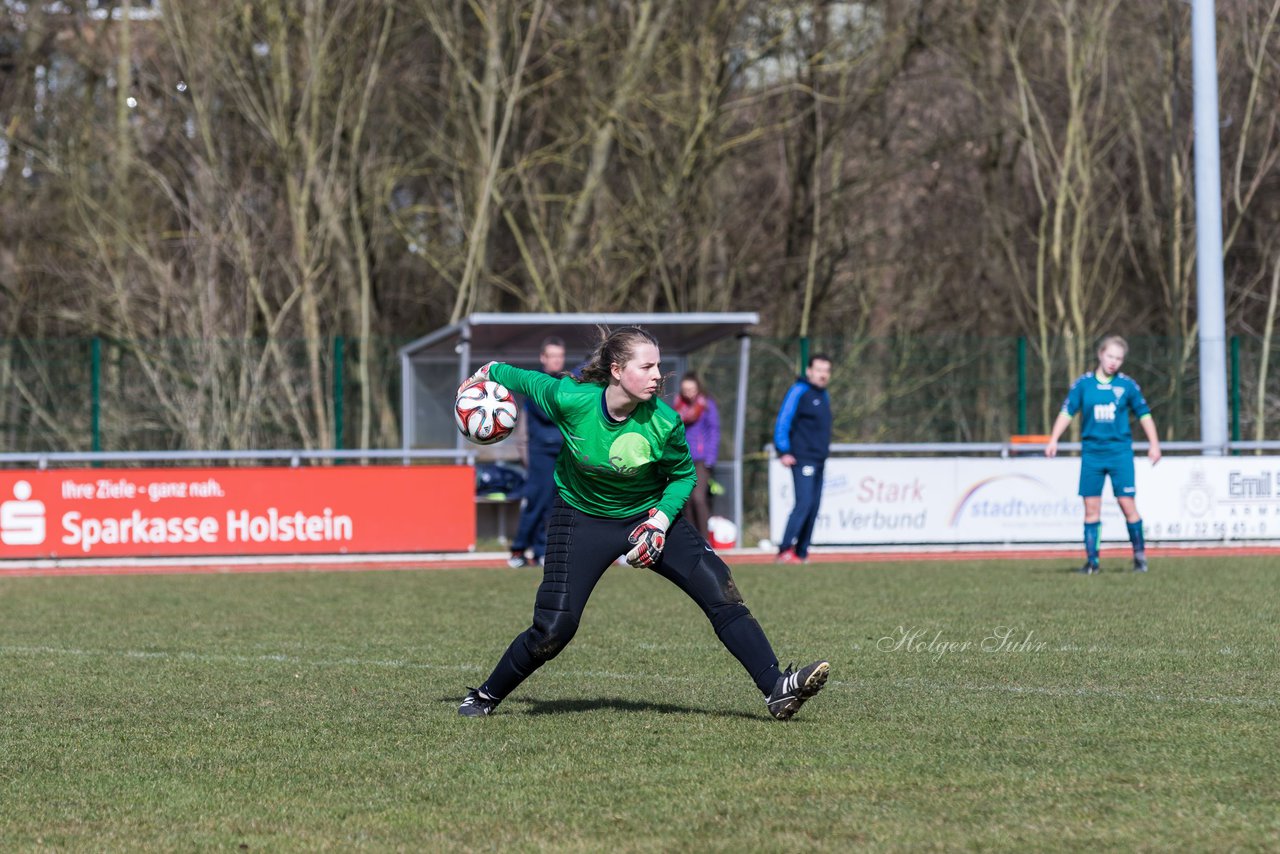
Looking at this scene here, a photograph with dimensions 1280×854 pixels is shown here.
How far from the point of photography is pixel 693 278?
87.6 ft

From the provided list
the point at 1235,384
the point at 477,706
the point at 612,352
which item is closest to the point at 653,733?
the point at 477,706

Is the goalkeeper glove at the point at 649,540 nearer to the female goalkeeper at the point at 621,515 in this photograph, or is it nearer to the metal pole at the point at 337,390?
the female goalkeeper at the point at 621,515

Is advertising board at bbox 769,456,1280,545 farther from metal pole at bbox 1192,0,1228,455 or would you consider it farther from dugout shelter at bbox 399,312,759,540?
dugout shelter at bbox 399,312,759,540

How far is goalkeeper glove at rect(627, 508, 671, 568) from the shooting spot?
22.0ft

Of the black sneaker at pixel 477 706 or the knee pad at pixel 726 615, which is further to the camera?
the black sneaker at pixel 477 706

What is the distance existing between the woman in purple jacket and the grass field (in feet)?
18.6

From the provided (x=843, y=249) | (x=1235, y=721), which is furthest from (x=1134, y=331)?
(x=1235, y=721)

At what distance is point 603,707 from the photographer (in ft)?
24.9

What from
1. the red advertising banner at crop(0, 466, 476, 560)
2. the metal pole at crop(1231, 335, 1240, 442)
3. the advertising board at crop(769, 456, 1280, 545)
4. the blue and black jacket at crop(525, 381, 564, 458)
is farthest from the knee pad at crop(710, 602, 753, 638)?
the metal pole at crop(1231, 335, 1240, 442)

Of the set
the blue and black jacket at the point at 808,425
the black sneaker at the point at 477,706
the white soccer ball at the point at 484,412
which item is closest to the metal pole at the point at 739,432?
the blue and black jacket at the point at 808,425

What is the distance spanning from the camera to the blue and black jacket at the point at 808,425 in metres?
16.4

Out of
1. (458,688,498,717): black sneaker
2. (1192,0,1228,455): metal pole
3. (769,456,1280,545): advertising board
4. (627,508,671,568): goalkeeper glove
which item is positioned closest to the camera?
(627,508,671,568): goalkeeper glove

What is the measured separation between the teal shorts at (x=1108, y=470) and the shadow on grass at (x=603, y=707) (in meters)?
7.81

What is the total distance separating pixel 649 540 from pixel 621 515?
1.70ft
